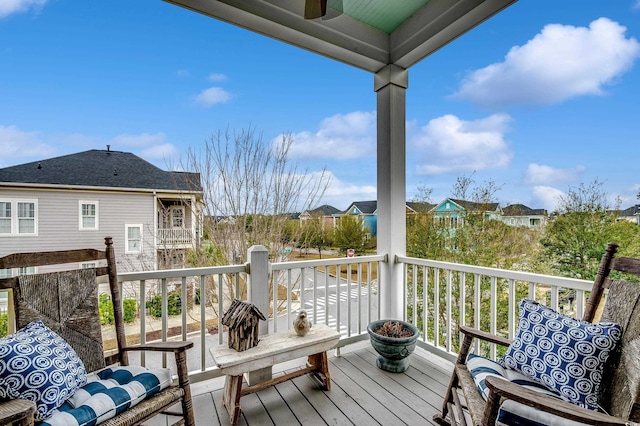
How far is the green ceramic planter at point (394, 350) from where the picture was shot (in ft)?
8.07

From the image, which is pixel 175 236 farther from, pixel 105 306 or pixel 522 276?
pixel 522 276

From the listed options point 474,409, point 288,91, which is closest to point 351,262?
point 474,409

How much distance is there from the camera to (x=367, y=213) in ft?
11.3

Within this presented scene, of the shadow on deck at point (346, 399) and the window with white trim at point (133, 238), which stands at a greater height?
the window with white trim at point (133, 238)

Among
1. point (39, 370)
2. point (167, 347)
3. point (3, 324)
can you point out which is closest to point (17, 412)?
point (39, 370)

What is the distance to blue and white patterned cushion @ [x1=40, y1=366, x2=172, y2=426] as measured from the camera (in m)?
1.26

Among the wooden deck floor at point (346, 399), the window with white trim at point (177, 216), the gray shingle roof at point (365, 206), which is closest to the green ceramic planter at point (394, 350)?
the wooden deck floor at point (346, 399)

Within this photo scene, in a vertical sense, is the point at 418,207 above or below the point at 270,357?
above

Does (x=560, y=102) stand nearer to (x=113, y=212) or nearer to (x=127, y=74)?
(x=113, y=212)

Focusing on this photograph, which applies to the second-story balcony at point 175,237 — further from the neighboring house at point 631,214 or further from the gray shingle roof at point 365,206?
the neighboring house at point 631,214

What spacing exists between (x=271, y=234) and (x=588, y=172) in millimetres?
3213

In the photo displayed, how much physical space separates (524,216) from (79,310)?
11.7 ft

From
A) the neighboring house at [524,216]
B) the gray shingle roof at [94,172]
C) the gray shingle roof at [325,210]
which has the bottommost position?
the neighboring house at [524,216]

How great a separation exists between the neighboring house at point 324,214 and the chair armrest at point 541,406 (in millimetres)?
2484
